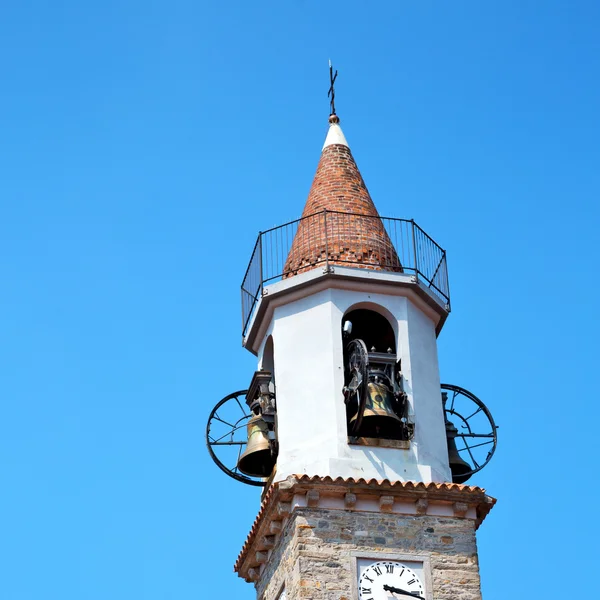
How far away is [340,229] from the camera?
24.9 metres

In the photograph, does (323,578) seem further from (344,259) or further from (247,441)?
(344,259)

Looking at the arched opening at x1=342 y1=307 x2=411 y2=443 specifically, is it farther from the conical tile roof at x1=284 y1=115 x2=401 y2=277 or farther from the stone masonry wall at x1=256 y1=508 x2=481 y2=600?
the stone masonry wall at x1=256 y1=508 x2=481 y2=600

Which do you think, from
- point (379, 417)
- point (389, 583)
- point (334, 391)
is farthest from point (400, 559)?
point (334, 391)

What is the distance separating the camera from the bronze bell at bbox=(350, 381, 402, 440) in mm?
22672

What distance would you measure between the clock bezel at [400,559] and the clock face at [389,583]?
0.06 m

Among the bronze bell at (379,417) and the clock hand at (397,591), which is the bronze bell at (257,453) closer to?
the bronze bell at (379,417)

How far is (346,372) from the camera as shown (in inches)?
920

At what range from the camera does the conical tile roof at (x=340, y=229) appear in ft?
80.7

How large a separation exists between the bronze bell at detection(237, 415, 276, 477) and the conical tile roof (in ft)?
8.53

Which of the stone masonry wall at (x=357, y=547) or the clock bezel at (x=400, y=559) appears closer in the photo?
the stone masonry wall at (x=357, y=547)

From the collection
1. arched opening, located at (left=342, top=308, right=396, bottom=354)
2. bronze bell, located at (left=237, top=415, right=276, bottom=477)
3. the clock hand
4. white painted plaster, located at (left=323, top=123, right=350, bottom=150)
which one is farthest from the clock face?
white painted plaster, located at (left=323, top=123, right=350, bottom=150)

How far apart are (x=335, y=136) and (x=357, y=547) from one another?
8752mm

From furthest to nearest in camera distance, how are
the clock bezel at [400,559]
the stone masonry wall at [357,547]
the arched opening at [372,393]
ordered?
the arched opening at [372,393] → the clock bezel at [400,559] → the stone masonry wall at [357,547]

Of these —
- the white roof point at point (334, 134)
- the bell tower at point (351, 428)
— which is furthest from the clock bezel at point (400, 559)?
the white roof point at point (334, 134)
